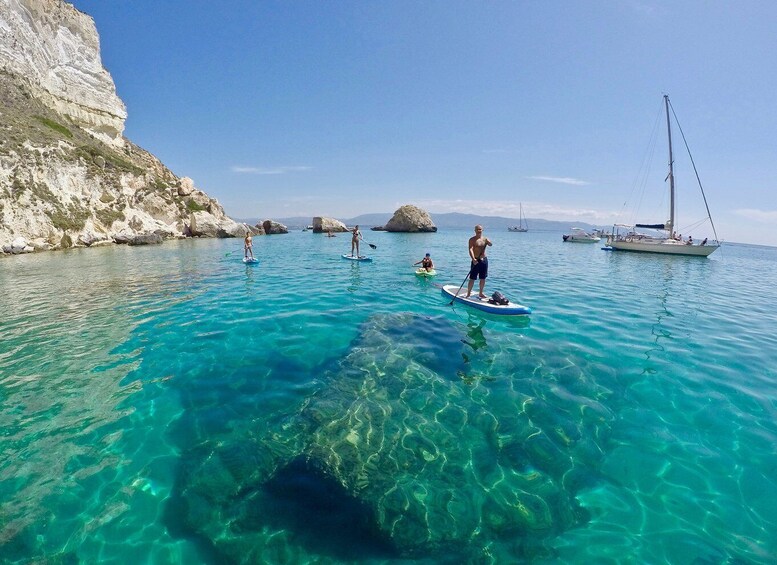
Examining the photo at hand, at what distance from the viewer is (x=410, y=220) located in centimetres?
9319

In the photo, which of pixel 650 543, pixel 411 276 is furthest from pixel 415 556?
pixel 411 276

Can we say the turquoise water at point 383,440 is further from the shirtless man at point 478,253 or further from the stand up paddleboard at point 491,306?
the shirtless man at point 478,253

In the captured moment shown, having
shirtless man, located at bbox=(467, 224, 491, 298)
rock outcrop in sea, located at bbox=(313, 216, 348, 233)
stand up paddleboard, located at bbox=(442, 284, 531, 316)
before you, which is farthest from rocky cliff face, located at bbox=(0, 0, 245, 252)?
shirtless man, located at bbox=(467, 224, 491, 298)

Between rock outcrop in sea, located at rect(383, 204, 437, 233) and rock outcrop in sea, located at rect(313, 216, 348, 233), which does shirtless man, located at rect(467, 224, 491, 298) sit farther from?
rock outcrop in sea, located at rect(383, 204, 437, 233)

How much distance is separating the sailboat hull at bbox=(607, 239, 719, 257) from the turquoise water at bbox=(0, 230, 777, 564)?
37874mm

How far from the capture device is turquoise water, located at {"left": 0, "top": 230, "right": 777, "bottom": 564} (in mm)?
4230

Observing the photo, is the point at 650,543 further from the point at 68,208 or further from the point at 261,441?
the point at 68,208

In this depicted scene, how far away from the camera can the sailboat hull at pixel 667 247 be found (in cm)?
4156

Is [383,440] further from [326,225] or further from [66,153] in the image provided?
[326,225]

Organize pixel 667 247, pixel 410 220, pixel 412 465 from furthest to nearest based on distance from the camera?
1. pixel 410 220
2. pixel 667 247
3. pixel 412 465

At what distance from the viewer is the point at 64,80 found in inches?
2263

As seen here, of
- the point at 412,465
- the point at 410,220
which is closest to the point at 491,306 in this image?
the point at 412,465

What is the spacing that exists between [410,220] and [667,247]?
194ft

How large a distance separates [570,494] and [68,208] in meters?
58.7
